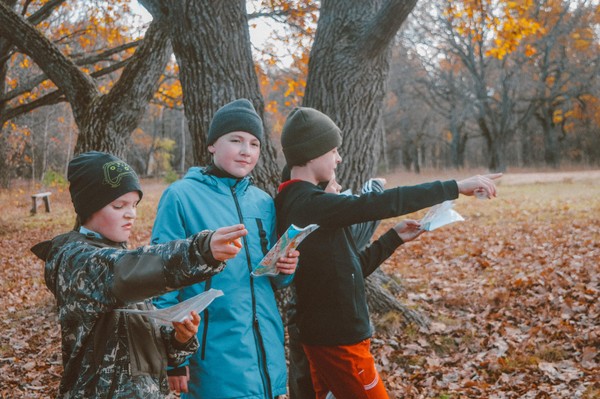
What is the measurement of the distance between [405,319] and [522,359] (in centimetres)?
129

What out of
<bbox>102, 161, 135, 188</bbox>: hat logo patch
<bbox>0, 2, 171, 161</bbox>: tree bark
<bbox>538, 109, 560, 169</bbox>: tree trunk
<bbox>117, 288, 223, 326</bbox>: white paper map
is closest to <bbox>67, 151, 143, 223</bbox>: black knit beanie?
<bbox>102, 161, 135, 188</bbox>: hat logo patch

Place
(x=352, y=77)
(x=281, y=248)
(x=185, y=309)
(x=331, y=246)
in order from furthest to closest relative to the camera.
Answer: (x=352, y=77)
(x=331, y=246)
(x=281, y=248)
(x=185, y=309)

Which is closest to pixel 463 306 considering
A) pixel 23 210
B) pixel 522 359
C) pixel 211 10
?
pixel 522 359

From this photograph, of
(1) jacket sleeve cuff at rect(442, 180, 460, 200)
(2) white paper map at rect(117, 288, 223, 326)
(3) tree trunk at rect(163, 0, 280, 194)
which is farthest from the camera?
(3) tree trunk at rect(163, 0, 280, 194)

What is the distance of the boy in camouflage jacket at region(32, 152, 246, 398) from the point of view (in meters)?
1.72

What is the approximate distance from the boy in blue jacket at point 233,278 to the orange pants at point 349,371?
0.26 meters

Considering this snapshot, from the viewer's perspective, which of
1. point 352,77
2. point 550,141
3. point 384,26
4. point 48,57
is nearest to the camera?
point 384,26

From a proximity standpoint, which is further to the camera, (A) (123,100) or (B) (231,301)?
(A) (123,100)

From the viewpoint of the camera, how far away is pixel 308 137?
2.92 meters

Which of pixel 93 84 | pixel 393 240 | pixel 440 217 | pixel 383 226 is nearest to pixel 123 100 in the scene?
pixel 93 84

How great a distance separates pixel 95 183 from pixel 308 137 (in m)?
1.23

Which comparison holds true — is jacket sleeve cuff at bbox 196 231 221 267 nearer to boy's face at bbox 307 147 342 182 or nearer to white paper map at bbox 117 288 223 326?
white paper map at bbox 117 288 223 326

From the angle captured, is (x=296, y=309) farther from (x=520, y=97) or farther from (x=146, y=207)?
(x=520, y=97)

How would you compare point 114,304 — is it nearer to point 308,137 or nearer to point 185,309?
point 185,309
